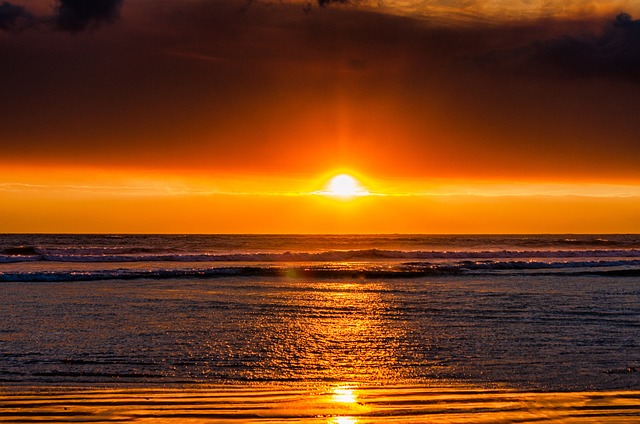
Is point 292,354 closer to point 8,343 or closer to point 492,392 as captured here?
point 492,392

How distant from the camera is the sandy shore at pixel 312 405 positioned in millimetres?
6934

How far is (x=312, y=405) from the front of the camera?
24.9ft

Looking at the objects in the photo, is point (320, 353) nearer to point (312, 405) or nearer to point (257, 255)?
point (312, 405)

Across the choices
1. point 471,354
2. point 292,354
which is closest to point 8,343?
point 292,354

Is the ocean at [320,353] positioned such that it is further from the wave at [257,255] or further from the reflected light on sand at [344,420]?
the wave at [257,255]

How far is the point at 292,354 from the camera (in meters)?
11.0

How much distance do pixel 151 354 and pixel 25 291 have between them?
11342 mm

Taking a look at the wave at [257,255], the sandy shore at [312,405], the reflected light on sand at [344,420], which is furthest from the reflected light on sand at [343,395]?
the wave at [257,255]

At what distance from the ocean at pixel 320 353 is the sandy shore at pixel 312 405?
0.08 ft

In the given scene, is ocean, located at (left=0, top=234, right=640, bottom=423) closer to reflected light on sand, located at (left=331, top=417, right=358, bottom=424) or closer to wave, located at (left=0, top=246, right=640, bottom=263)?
reflected light on sand, located at (left=331, top=417, right=358, bottom=424)

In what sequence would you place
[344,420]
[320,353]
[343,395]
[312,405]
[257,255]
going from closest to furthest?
[344,420] → [312,405] → [343,395] → [320,353] → [257,255]

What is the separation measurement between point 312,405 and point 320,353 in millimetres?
3418

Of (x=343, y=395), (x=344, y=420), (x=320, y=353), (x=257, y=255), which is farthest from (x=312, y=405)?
(x=257, y=255)

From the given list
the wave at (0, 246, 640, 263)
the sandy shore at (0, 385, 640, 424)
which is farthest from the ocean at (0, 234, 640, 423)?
the wave at (0, 246, 640, 263)
